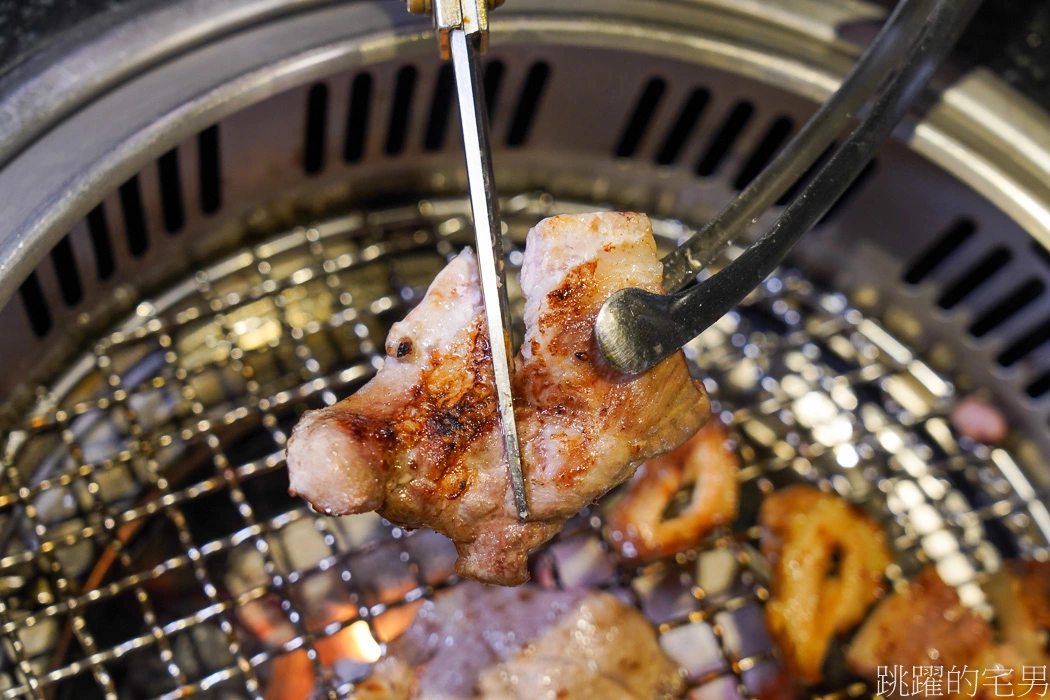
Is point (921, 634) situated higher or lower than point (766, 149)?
lower

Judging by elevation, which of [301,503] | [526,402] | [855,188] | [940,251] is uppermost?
[855,188]

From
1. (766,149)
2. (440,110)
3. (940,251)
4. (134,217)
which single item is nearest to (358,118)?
(440,110)

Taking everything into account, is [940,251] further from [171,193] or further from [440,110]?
[171,193]

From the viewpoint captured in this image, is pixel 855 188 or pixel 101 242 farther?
pixel 855 188

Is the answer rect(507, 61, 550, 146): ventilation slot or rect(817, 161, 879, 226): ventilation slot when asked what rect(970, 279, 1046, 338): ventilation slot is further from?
rect(507, 61, 550, 146): ventilation slot

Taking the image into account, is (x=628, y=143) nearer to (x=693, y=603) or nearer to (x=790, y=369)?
(x=790, y=369)
